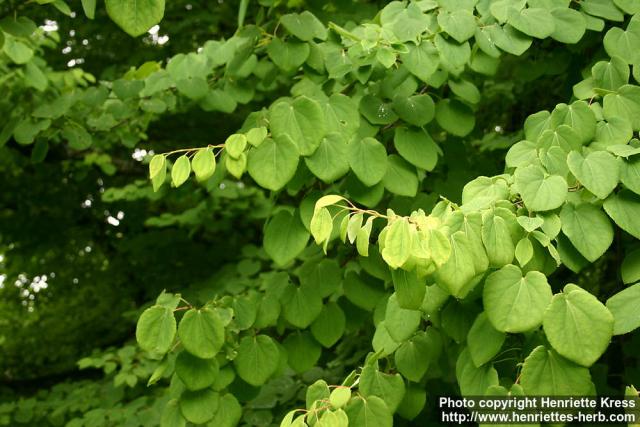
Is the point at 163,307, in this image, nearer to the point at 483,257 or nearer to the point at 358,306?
the point at 358,306

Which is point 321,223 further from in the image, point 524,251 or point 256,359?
point 256,359

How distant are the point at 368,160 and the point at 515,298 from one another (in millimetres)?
643

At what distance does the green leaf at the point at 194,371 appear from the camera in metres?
1.60

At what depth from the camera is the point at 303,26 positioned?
1.90 meters

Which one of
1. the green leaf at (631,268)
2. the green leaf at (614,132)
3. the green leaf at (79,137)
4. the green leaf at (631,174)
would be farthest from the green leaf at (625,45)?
the green leaf at (79,137)

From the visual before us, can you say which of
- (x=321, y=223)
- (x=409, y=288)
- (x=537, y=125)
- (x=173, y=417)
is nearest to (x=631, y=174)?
(x=537, y=125)

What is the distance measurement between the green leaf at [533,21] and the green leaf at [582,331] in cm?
86

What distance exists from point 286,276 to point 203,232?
10.2ft

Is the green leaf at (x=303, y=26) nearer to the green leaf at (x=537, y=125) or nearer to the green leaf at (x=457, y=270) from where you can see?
the green leaf at (x=537, y=125)

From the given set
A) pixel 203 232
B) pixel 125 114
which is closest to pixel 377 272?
pixel 125 114

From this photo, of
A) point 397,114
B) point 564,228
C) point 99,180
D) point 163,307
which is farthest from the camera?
point 99,180

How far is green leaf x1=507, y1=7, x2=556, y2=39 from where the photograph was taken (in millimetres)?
1666

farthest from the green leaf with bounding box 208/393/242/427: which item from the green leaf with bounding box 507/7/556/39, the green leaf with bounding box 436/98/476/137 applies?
the green leaf with bounding box 507/7/556/39

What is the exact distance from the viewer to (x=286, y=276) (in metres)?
1.87
